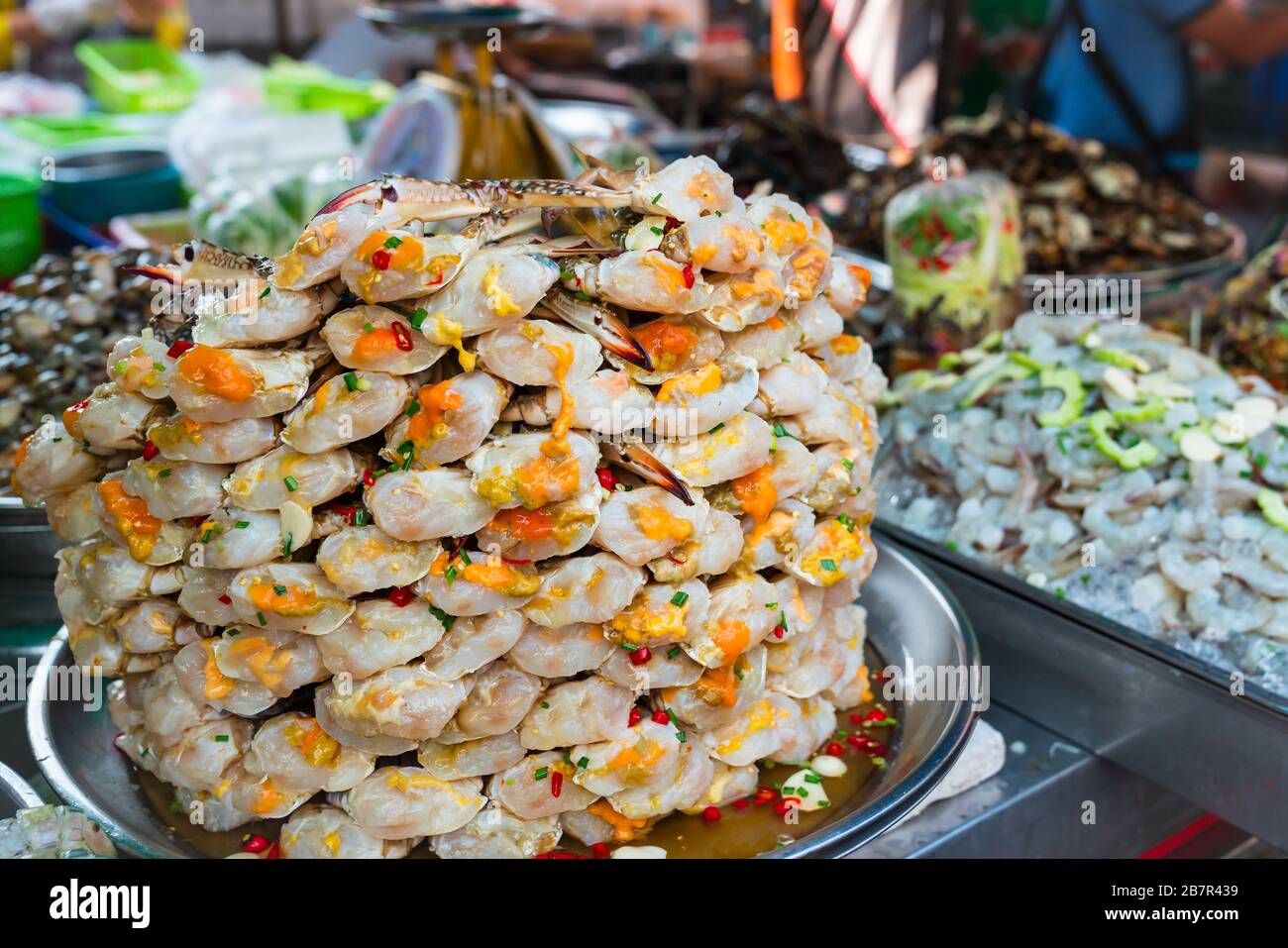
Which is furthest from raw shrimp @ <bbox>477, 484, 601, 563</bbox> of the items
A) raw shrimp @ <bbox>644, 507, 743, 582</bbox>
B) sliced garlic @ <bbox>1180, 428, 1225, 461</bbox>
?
sliced garlic @ <bbox>1180, 428, 1225, 461</bbox>

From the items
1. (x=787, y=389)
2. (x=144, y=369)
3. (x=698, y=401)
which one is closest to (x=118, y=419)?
(x=144, y=369)

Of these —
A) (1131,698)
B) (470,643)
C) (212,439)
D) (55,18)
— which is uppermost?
(55,18)

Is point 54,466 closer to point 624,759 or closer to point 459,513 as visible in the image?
point 459,513

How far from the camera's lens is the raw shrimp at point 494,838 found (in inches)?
50.9

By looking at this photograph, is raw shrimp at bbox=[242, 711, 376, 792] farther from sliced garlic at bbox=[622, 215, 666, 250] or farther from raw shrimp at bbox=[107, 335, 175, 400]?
sliced garlic at bbox=[622, 215, 666, 250]

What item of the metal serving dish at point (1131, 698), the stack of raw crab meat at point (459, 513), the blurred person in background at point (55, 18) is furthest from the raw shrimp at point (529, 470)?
the blurred person in background at point (55, 18)

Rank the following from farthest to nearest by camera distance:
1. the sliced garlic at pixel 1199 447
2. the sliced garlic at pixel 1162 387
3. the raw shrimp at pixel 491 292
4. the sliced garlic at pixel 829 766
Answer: the sliced garlic at pixel 1162 387 < the sliced garlic at pixel 1199 447 < the sliced garlic at pixel 829 766 < the raw shrimp at pixel 491 292

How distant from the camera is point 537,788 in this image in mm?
1289

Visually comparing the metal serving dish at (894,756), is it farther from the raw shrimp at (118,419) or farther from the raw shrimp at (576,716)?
the raw shrimp at (118,419)

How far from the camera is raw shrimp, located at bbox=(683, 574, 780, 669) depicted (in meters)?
1.28

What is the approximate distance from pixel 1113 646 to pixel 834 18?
4946 mm

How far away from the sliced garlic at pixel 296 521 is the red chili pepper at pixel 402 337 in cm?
19

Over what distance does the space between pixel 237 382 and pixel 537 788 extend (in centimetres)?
53

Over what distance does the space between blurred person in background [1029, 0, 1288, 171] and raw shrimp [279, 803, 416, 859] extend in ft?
16.8
